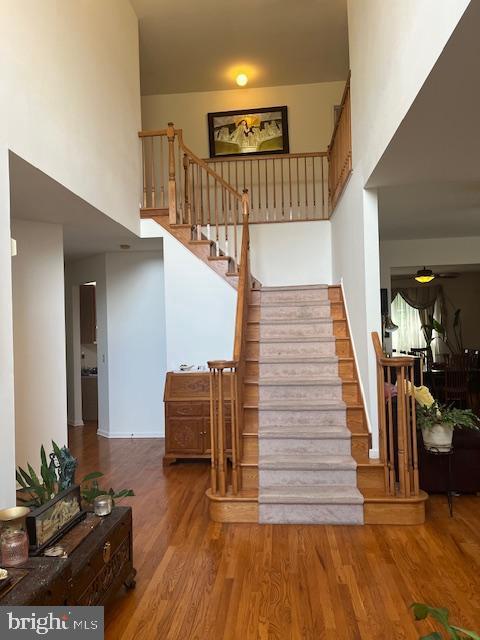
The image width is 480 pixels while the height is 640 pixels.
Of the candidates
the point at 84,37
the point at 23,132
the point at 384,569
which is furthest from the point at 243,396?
the point at 84,37

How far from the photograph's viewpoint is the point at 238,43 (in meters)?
6.28

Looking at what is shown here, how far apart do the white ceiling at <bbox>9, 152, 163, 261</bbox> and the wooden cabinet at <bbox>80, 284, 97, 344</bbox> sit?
240 cm

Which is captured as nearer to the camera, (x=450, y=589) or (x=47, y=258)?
(x=450, y=589)

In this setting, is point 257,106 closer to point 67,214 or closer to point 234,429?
point 67,214

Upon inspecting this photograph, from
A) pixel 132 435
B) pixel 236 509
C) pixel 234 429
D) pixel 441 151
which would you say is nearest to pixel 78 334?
pixel 132 435

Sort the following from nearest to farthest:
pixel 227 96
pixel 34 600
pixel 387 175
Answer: pixel 34 600, pixel 387 175, pixel 227 96

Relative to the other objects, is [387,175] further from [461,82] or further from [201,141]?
[201,141]

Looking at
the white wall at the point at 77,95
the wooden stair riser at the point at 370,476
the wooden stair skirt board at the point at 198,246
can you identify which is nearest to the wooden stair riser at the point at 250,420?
the wooden stair riser at the point at 370,476

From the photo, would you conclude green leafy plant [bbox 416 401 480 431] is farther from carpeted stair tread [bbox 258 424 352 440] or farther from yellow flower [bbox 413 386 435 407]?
carpeted stair tread [bbox 258 424 352 440]

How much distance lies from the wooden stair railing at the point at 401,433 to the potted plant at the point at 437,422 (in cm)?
11

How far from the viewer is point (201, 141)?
7.52 m

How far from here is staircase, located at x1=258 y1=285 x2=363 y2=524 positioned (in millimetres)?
3279

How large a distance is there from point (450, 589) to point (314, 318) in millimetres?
3080

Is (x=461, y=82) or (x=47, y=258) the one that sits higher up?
(x=461, y=82)
